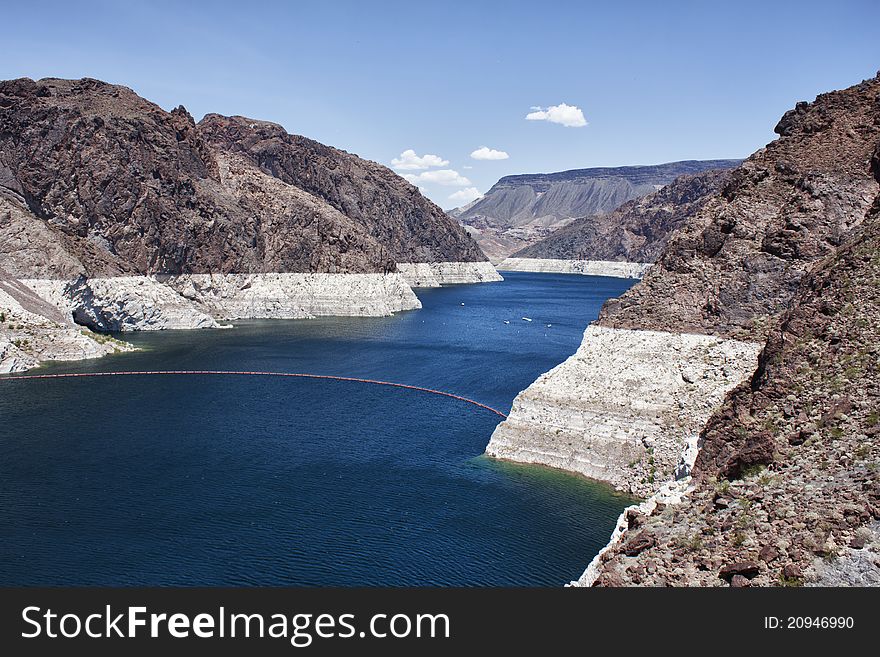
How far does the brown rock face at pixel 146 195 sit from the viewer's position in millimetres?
110438

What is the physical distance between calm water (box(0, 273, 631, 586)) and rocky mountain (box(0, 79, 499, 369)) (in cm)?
2794

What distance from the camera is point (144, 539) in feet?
109

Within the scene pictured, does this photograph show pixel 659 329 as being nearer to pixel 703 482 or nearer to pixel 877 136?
pixel 877 136

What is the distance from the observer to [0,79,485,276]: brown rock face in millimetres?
110438

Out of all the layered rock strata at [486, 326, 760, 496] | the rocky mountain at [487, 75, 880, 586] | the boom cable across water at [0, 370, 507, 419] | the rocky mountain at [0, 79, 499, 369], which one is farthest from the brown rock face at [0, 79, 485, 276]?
the rocky mountain at [487, 75, 880, 586]

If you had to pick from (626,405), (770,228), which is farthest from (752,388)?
(770,228)

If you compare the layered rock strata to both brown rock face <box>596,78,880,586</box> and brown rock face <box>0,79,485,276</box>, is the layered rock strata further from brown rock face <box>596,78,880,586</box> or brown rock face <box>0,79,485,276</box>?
brown rock face <box>0,79,485,276</box>

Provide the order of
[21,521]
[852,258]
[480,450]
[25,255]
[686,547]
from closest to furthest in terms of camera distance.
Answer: [686,547]
[852,258]
[21,521]
[480,450]
[25,255]

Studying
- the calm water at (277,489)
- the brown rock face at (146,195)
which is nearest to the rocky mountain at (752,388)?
the calm water at (277,489)

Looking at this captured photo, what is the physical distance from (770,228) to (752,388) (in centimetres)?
1974

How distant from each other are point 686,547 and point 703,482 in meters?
5.34

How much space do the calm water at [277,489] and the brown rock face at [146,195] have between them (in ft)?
149

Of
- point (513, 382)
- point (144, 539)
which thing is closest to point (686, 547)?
point (144, 539)

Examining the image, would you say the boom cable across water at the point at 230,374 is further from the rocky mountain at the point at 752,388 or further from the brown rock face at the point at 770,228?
the brown rock face at the point at 770,228
